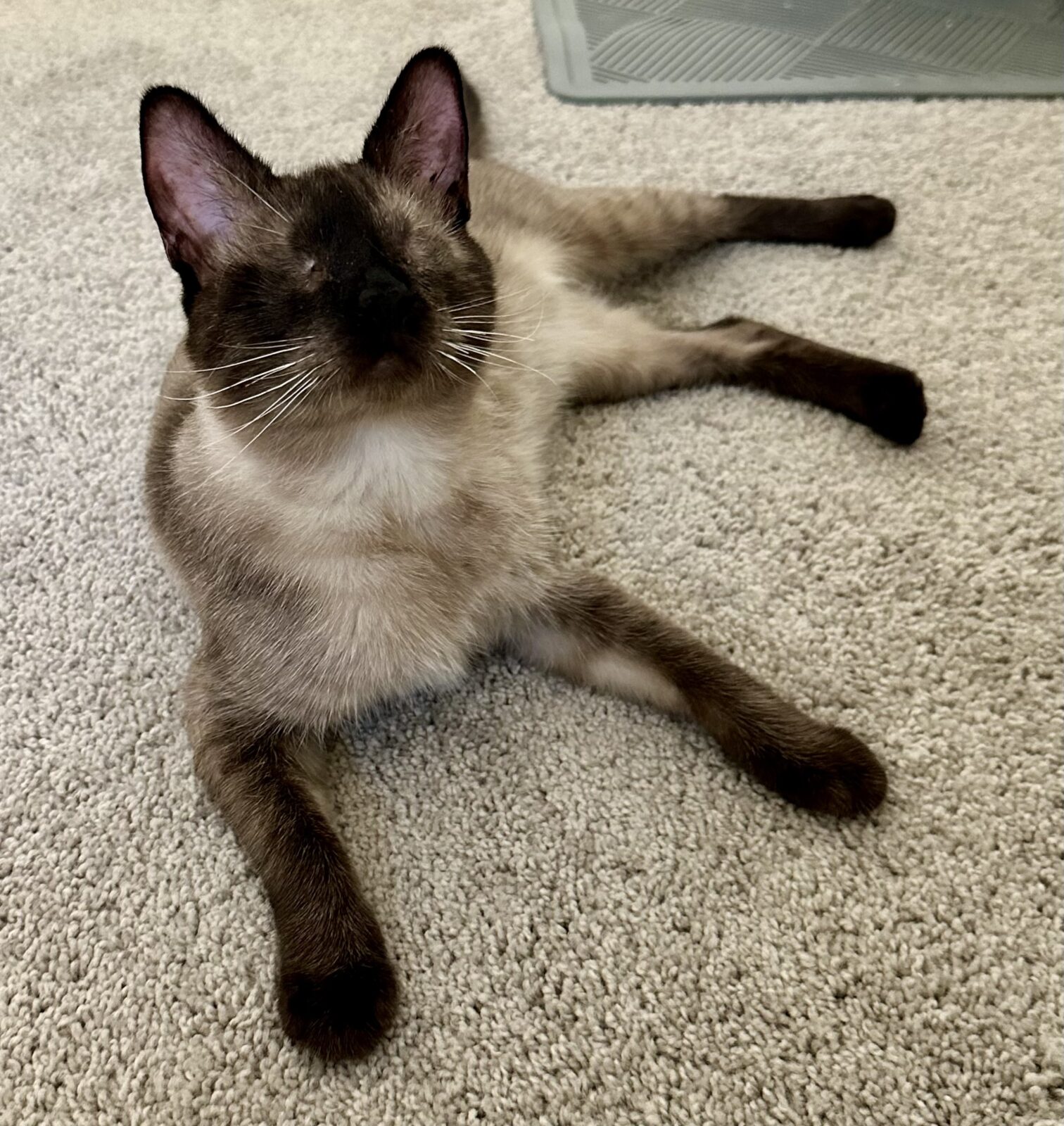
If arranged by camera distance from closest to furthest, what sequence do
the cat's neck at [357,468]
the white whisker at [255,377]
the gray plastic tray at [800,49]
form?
the white whisker at [255,377]
the cat's neck at [357,468]
the gray plastic tray at [800,49]

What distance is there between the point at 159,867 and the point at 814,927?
2.46 feet

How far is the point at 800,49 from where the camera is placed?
2.17m

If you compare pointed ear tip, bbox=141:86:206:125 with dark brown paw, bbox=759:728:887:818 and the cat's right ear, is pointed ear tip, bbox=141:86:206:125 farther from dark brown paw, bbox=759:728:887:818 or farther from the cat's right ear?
dark brown paw, bbox=759:728:887:818

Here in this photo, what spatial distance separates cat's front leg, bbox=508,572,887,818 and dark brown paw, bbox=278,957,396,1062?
458mm

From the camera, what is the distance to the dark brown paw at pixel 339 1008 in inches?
35.4

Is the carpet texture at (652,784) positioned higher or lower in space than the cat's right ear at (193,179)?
lower

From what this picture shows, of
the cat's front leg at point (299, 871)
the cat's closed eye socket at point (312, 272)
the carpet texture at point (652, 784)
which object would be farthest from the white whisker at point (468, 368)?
the cat's front leg at point (299, 871)

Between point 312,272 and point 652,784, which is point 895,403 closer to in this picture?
point 652,784

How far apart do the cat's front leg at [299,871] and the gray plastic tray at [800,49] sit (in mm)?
1674

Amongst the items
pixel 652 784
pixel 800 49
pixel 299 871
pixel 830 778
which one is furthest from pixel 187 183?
pixel 800 49

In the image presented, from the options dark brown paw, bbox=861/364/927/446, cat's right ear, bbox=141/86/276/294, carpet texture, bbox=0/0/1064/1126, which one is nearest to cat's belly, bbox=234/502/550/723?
carpet texture, bbox=0/0/1064/1126

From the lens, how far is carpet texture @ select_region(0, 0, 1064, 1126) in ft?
2.99

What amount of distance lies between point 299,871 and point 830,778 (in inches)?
24.1

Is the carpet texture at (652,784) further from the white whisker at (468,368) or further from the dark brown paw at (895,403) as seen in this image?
the white whisker at (468,368)
